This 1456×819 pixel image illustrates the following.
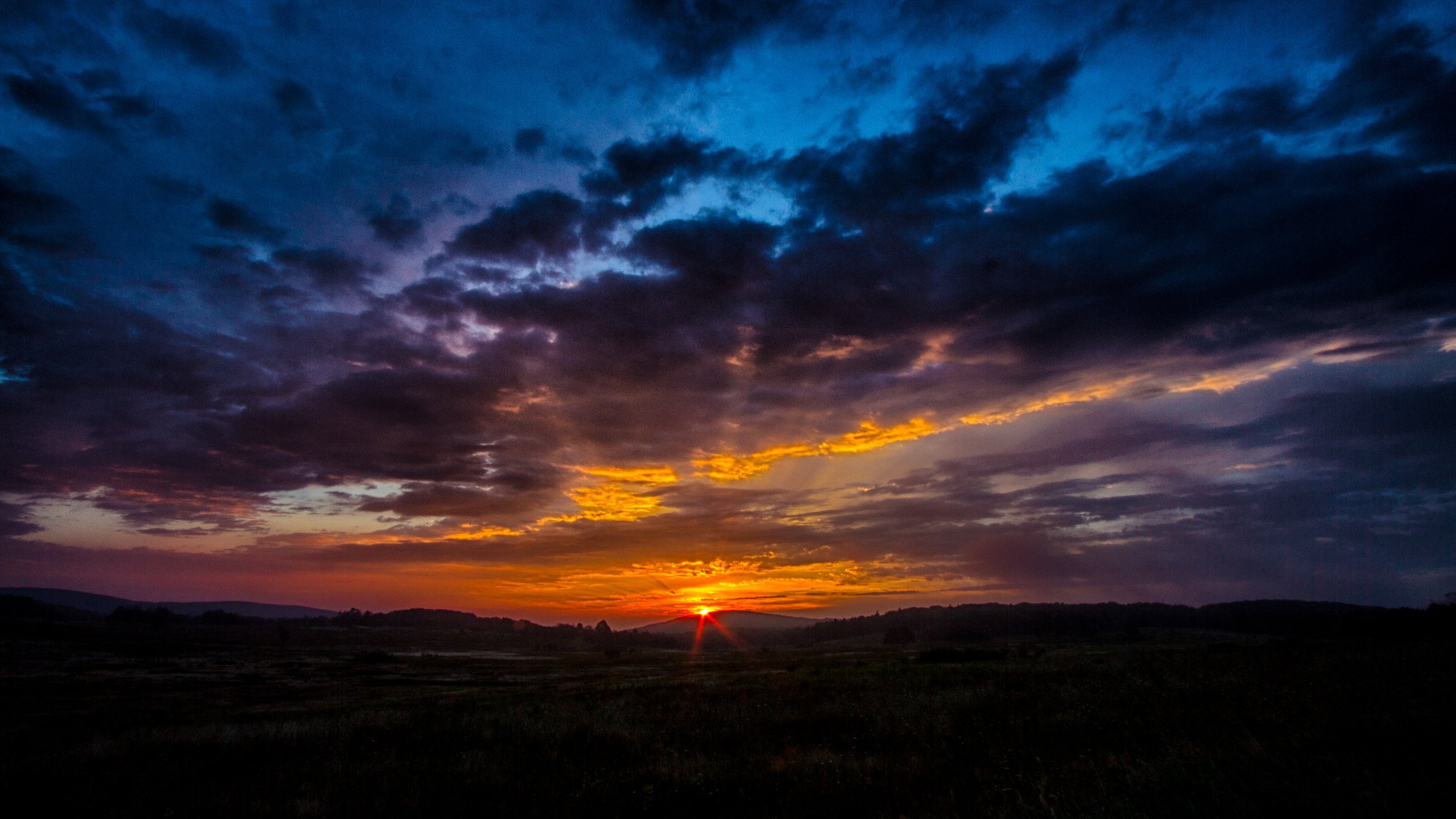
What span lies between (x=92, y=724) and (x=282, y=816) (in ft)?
89.5

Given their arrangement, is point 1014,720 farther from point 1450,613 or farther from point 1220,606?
point 1220,606

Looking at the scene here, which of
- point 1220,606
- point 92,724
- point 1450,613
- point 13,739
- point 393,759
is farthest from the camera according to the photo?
point 1220,606

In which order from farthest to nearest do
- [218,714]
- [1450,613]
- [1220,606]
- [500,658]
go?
1. [1220,606]
2. [500,658]
3. [1450,613]
4. [218,714]

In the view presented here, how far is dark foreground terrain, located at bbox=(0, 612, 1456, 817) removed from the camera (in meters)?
6.72

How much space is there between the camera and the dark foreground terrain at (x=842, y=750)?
22.1ft

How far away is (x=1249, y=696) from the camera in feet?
46.1

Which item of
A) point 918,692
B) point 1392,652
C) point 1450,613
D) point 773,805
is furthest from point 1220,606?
point 773,805

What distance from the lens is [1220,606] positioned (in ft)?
565

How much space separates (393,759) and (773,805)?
9.80 meters

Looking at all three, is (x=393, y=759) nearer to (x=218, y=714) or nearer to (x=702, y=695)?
(x=702, y=695)

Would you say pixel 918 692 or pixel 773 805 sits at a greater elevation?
pixel 773 805

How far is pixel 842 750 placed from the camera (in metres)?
12.9

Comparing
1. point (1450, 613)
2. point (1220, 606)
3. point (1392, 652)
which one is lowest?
point (1220, 606)

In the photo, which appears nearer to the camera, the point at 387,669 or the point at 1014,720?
the point at 1014,720
